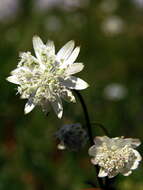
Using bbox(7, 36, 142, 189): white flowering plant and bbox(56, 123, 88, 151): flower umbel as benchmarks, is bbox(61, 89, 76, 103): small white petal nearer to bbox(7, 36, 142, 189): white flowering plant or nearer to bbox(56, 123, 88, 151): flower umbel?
bbox(7, 36, 142, 189): white flowering plant

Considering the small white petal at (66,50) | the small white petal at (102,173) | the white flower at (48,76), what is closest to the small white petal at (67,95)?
the white flower at (48,76)

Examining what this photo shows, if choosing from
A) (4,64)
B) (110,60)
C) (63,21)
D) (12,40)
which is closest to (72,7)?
(63,21)

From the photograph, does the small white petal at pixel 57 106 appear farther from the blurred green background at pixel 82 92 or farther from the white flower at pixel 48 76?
the blurred green background at pixel 82 92

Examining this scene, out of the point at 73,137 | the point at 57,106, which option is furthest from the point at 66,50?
the point at 73,137

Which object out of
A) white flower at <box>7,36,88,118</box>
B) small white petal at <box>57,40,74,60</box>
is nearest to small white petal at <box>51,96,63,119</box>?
white flower at <box>7,36,88,118</box>

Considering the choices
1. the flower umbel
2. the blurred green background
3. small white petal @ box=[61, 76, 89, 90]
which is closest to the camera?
small white petal @ box=[61, 76, 89, 90]
